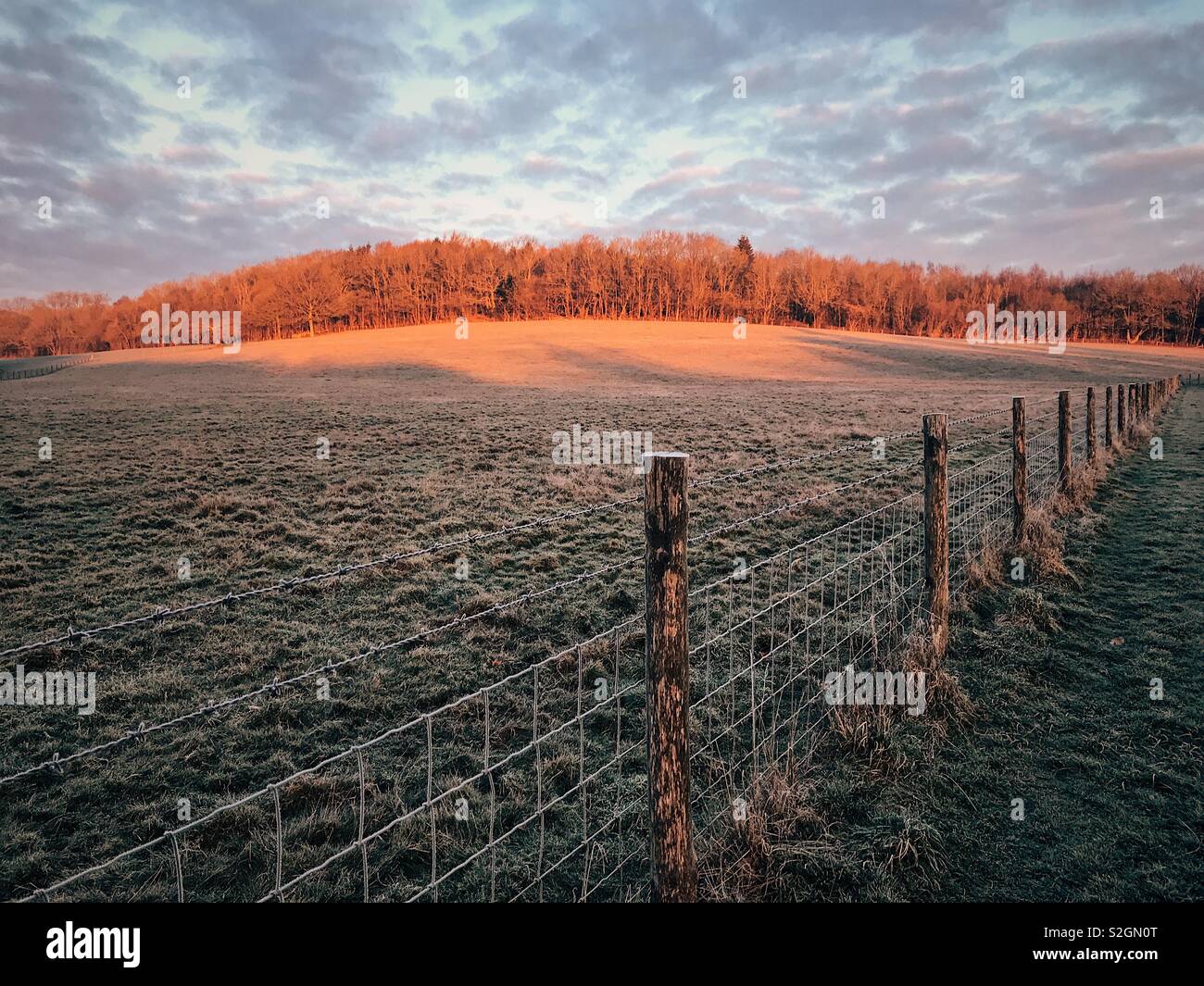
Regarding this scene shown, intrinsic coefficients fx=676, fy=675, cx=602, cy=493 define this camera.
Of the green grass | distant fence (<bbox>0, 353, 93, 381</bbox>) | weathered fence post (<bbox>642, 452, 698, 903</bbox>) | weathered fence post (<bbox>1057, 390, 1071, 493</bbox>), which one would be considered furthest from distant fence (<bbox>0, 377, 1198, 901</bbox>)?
distant fence (<bbox>0, 353, 93, 381</bbox>)

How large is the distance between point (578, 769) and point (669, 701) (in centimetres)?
210

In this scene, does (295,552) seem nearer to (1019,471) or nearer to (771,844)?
(771,844)

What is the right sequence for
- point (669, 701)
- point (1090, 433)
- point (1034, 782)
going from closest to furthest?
point (669, 701)
point (1034, 782)
point (1090, 433)

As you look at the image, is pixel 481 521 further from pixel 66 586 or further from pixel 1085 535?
pixel 1085 535

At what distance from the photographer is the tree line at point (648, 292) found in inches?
3334

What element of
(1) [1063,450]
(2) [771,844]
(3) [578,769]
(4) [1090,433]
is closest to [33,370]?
(3) [578,769]

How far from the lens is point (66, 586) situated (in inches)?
323

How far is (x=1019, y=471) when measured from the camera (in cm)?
799

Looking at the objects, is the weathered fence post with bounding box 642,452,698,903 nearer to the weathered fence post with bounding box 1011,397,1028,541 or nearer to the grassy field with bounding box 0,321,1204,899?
the grassy field with bounding box 0,321,1204,899

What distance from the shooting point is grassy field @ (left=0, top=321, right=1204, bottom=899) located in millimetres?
4496

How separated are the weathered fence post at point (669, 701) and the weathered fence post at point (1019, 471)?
6814mm

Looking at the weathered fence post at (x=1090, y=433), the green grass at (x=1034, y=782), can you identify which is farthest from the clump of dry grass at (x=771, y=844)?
the weathered fence post at (x=1090, y=433)
